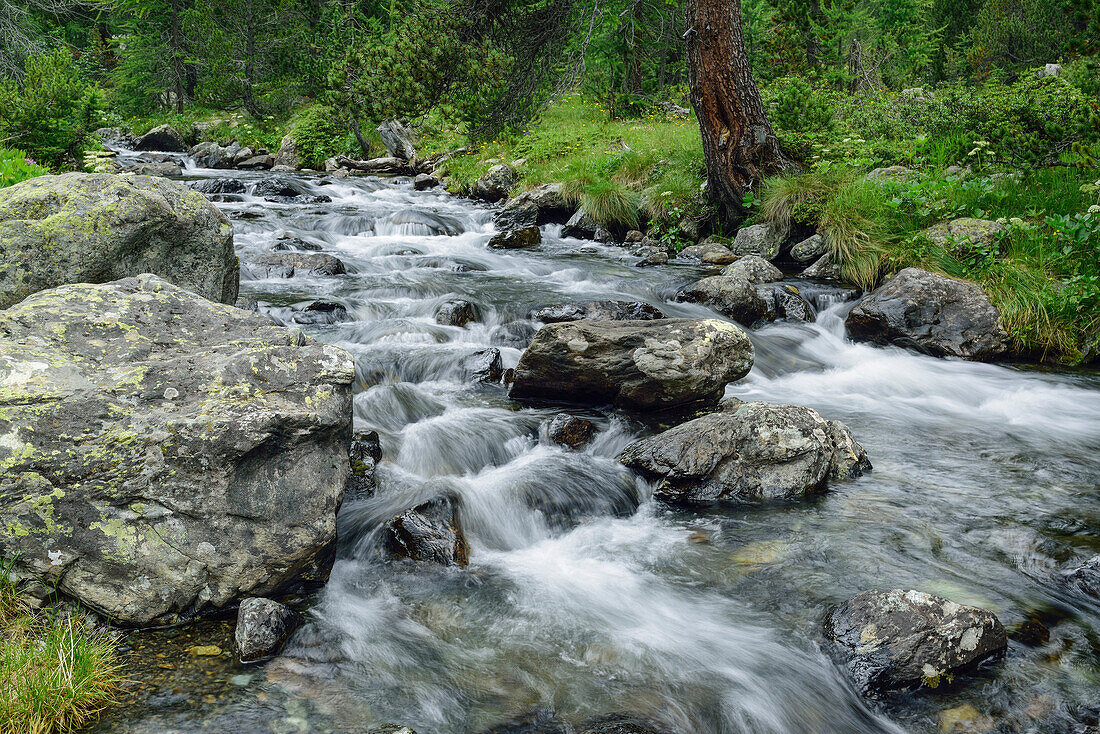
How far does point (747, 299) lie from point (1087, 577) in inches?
209

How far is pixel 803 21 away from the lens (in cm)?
1866

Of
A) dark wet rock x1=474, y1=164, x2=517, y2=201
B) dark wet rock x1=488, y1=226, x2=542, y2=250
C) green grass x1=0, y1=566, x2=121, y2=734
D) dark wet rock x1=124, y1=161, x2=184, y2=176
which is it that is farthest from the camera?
dark wet rock x1=124, y1=161, x2=184, y2=176

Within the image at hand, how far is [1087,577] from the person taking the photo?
3.64m

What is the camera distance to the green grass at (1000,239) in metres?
7.38

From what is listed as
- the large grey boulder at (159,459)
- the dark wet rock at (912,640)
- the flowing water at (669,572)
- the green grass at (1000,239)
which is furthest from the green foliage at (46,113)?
the dark wet rock at (912,640)

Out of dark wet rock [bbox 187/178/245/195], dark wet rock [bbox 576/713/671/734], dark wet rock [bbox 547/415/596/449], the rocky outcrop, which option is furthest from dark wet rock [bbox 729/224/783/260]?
dark wet rock [bbox 187/178/245/195]

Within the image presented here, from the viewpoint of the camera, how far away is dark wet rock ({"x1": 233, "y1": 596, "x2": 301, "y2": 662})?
295 cm

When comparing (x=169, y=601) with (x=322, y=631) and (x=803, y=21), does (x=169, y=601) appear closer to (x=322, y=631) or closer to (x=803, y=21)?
(x=322, y=631)

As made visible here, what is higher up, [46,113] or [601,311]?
[46,113]

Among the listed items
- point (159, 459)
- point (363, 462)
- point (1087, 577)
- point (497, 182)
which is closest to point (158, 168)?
point (497, 182)

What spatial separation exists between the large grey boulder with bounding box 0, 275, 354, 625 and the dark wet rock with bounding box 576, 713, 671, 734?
5.36ft

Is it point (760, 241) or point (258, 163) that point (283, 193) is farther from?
point (760, 241)

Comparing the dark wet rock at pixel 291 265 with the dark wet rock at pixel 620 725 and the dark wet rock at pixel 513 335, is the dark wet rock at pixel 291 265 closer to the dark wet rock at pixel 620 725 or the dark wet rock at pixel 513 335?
the dark wet rock at pixel 513 335

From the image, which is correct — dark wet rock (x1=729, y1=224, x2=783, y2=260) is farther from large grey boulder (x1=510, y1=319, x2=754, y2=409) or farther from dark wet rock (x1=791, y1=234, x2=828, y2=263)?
large grey boulder (x1=510, y1=319, x2=754, y2=409)
